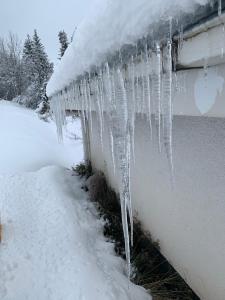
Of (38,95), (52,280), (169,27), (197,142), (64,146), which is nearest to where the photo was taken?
(169,27)

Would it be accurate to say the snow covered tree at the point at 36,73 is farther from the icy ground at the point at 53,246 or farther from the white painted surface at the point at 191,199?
the white painted surface at the point at 191,199

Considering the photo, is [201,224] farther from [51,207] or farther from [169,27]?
[51,207]

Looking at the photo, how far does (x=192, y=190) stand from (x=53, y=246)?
2228 mm

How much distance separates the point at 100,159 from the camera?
21.3 feet

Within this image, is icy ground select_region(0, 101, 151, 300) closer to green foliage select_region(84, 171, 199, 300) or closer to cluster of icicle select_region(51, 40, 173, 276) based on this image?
green foliage select_region(84, 171, 199, 300)

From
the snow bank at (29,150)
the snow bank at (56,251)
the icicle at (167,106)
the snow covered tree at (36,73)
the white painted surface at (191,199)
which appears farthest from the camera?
the snow covered tree at (36,73)

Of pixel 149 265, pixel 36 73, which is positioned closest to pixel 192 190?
pixel 149 265

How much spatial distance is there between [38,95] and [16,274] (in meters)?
25.4

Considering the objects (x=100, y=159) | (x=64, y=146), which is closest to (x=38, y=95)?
(x=64, y=146)

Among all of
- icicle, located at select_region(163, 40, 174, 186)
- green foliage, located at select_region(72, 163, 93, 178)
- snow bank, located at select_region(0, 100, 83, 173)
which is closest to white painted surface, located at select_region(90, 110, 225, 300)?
icicle, located at select_region(163, 40, 174, 186)

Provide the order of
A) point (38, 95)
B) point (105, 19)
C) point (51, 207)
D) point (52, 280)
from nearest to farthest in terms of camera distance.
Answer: point (105, 19) → point (52, 280) → point (51, 207) → point (38, 95)

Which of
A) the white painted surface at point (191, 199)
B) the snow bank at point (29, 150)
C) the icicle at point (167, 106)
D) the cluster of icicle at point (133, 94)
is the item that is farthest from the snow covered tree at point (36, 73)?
the icicle at point (167, 106)

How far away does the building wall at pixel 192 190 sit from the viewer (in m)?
2.24

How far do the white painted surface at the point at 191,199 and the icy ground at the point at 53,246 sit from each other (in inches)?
25.0
